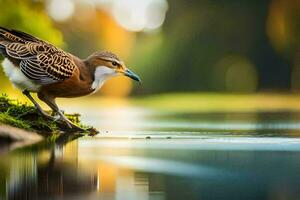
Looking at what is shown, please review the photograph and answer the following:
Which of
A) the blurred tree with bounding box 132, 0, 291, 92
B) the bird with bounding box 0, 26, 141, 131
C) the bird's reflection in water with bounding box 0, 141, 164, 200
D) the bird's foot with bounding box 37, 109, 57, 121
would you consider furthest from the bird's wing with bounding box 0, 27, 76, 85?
the blurred tree with bounding box 132, 0, 291, 92

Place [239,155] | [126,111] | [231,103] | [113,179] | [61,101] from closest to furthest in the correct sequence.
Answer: [113,179] → [239,155] → [126,111] → [61,101] → [231,103]

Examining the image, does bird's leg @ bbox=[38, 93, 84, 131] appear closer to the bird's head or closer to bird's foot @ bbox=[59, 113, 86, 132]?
bird's foot @ bbox=[59, 113, 86, 132]

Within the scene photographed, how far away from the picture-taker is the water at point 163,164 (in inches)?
105

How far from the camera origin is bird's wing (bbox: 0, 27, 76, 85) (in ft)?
13.4

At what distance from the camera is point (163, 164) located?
3371 mm

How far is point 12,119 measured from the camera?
4164 mm

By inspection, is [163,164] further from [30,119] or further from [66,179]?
[30,119]

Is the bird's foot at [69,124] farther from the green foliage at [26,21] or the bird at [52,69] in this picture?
the green foliage at [26,21]

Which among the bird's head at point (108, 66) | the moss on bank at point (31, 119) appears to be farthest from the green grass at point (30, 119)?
the bird's head at point (108, 66)

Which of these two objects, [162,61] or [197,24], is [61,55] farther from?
[197,24]

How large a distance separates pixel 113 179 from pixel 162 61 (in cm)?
553

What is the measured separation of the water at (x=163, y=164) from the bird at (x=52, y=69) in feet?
0.90

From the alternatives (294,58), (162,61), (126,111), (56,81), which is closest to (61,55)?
(56,81)

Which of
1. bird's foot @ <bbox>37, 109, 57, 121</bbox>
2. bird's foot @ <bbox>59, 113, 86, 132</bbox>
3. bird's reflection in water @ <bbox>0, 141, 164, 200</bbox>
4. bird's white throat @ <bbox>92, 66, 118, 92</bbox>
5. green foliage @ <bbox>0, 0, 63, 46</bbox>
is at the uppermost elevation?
green foliage @ <bbox>0, 0, 63, 46</bbox>
